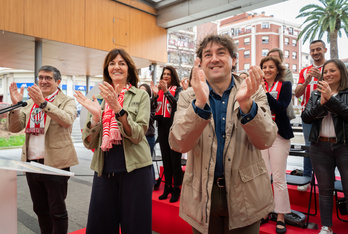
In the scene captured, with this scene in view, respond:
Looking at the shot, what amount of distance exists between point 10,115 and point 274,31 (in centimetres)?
2145

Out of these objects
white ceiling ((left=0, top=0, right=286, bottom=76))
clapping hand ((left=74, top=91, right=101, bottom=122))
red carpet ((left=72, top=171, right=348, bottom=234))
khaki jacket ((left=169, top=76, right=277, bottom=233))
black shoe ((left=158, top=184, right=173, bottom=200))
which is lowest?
red carpet ((left=72, top=171, right=348, bottom=234))

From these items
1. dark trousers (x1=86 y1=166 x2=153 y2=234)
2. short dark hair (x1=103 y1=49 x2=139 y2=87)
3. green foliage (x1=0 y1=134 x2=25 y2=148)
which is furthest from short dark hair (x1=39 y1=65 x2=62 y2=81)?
green foliage (x1=0 y1=134 x2=25 y2=148)

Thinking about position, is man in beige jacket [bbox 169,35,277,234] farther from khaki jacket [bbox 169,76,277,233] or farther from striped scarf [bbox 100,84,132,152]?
striped scarf [bbox 100,84,132,152]

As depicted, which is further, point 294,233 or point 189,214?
point 294,233

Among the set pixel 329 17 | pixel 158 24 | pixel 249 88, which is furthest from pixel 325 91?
pixel 329 17

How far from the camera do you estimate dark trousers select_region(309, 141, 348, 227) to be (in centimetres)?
222

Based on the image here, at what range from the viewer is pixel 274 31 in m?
20.2

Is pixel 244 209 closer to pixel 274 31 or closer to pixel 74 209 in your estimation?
pixel 74 209

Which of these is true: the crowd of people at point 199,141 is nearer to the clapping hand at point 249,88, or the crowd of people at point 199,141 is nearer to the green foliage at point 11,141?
the clapping hand at point 249,88

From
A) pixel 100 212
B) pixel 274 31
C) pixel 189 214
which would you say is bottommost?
pixel 100 212

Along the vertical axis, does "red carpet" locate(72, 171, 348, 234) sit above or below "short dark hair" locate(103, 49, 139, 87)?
below

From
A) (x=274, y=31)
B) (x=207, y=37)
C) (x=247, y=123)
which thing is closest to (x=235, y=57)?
(x=207, y=37)

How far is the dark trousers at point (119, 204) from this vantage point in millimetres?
1700

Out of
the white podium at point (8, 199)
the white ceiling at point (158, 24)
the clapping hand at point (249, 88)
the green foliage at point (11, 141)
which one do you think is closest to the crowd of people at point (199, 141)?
the clapping hand at point (249, 88)
